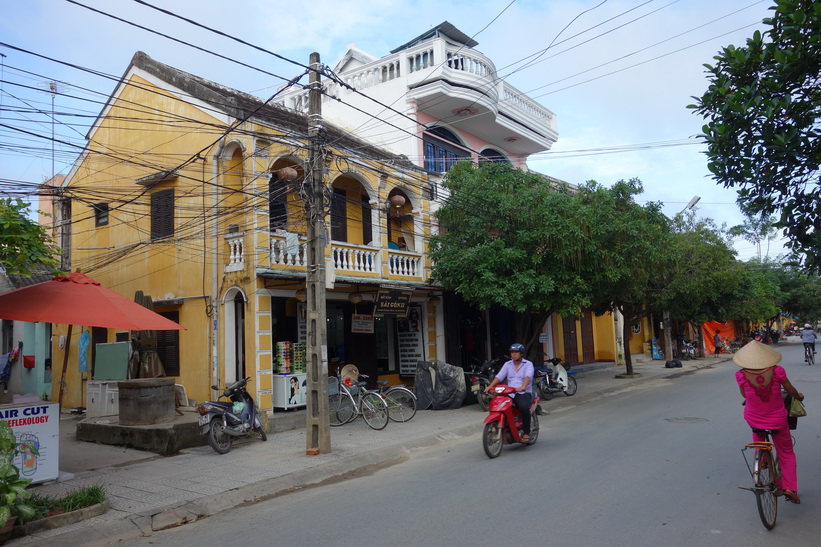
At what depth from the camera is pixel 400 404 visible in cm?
1350

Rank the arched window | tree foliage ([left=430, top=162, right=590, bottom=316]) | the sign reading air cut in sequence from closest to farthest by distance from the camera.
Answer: tree foliage ([left=430, top=162, right=590, bottom=316]), the sign reading air cut, the arched window

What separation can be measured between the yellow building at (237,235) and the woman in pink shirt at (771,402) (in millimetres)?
6933

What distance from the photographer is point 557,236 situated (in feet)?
46.0

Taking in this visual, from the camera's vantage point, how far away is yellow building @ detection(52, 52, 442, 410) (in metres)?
13.2

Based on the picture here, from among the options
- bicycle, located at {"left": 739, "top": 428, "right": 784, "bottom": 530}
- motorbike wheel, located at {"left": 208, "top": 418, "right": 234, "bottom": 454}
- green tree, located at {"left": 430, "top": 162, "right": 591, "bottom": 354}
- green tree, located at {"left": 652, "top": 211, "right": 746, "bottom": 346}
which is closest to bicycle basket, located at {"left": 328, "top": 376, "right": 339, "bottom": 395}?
green tree, located at {"left": 430, "top": 162, "right": 591, "bottom": 354}

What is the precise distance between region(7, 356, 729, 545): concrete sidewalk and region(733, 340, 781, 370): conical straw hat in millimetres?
5286

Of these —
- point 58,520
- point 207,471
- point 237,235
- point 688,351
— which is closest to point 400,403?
point 237,235

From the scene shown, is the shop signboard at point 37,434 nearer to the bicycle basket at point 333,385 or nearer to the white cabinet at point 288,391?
the white cabinet at point 288,391

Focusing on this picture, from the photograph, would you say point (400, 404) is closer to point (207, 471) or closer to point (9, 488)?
point (207, 471)

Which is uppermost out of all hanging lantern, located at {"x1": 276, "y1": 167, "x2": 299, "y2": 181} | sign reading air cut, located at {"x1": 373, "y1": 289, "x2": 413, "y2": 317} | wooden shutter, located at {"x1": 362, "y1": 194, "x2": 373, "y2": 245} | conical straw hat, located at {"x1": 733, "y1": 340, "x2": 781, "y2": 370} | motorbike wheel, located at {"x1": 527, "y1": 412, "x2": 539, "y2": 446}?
hanging lantern, located at {"x1": 276, "y1": 167, "x2": 299, "y2": 181}

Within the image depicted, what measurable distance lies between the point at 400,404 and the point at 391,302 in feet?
9.64

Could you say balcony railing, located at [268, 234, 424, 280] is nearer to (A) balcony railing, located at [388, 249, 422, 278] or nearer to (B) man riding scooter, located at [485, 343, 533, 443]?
(A) balcony railing, located at [388, 249, 422, 278]

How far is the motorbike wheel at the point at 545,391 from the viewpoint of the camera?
1625cm

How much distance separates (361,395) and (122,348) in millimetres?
5675
